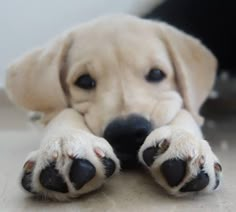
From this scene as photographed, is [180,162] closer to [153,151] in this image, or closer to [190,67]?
[153,151]

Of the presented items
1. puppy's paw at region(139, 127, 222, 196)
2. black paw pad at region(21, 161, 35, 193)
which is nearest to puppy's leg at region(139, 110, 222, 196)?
puppy's paw at region(139, 127, 222, 196)

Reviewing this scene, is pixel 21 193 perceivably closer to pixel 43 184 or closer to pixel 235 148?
pixel 43 184

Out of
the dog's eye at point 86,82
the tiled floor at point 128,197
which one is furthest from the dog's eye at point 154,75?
the tiled floor at point 128,197

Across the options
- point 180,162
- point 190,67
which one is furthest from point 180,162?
point 190,67

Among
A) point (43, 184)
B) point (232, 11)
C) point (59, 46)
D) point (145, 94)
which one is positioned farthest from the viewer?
point (232, 11)

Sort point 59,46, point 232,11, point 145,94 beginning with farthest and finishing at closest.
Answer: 1. point 232,11
2. point 59,46
3. point 145,94

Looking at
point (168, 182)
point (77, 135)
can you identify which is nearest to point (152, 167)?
point (168, 182)
